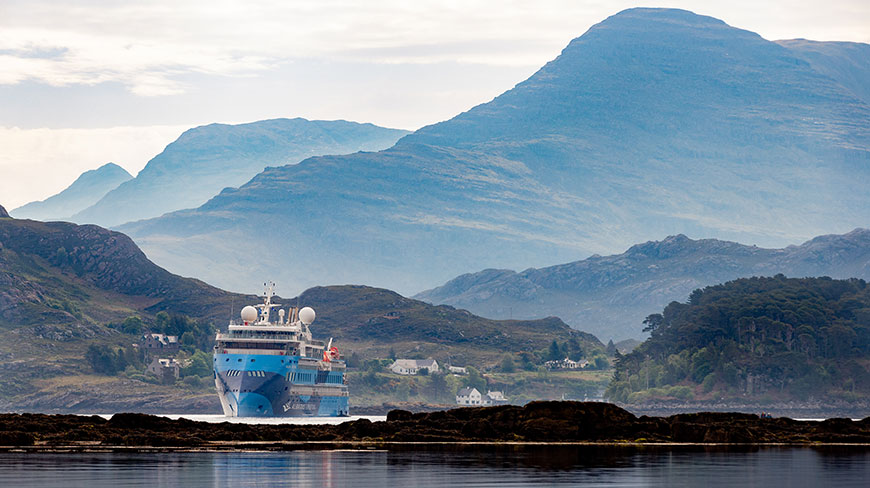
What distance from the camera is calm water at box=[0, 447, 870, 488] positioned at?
87825 mm

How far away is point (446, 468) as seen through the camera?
323ft

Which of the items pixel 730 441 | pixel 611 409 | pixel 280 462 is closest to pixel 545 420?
pixel 611 409

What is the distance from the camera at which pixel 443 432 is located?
137125 millimetres

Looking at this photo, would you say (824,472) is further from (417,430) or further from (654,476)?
(417,430)

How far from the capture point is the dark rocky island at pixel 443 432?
12681 centimetres

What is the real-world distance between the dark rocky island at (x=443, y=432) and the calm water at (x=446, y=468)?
461 inches

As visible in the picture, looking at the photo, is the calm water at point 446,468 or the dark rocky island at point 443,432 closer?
the calm water at point 446,468

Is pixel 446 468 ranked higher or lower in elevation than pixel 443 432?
lower

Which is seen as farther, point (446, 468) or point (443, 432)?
point (443, 432)

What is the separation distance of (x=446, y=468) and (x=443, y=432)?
127ft

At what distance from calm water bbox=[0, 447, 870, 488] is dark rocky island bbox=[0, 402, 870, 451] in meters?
11.7

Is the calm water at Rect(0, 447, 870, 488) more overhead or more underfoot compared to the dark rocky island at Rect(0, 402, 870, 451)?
more underfoot

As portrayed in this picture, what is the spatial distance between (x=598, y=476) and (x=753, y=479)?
979 cm

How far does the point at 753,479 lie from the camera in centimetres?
9250
